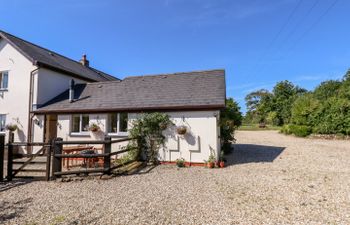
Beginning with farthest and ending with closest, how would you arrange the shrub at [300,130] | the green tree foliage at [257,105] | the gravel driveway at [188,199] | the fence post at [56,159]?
the green tree foliage at [257,105] → the shrub at [300,130] → the fence post at [56,159] → the gravel driveway at [188,199]

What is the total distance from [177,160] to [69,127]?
6660 mm

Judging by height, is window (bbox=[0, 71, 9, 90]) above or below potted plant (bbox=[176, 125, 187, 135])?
above

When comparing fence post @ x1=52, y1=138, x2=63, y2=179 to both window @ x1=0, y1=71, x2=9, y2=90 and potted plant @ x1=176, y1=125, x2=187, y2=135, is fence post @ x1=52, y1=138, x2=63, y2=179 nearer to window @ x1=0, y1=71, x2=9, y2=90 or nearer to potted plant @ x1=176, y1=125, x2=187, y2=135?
potted plant @ x1=176, y1=125, x2=187, y2=135

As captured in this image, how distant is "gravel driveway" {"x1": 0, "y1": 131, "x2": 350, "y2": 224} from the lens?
12.9 feet

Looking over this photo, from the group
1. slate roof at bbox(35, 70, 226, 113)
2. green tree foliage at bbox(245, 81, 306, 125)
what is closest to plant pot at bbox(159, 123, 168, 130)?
slate roof at bbox(35, 70, 226, 113)

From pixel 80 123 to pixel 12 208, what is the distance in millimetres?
6998

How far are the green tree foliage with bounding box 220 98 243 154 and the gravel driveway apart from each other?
12.3 ft

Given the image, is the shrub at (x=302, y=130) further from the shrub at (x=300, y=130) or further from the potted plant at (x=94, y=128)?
the potted plant at (x=94, y=128)

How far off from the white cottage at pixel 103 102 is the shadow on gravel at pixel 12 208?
222 inches

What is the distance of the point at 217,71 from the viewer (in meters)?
11.7

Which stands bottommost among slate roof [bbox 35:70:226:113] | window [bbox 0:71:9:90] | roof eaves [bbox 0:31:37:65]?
slate roof [bbox 35:70:226:113]

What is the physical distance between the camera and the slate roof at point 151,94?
31.2 ft

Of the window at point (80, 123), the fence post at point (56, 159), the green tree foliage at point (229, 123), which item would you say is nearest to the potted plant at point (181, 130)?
the green tree foliage at point (229, 123)

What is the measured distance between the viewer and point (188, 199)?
494 cm
